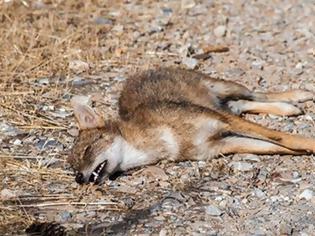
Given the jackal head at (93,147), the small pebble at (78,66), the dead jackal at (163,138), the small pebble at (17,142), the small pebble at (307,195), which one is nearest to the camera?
the small pebble at (307,195)

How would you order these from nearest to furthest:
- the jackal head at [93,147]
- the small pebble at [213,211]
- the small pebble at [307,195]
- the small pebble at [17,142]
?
the small pebble at [213,211] < the small pebble at [307,195] < the jackal head at [93,147] < the small pebble at [17,142]

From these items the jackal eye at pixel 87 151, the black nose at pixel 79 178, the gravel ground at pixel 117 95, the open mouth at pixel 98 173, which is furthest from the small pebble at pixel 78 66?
the black nose at pixel 79 178

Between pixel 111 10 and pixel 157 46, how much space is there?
122cm

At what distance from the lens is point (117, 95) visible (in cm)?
712

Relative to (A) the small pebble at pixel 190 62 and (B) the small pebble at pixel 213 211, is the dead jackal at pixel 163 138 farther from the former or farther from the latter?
(A) the small pebble at pixel 190 62

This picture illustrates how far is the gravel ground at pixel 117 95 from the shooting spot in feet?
16.8

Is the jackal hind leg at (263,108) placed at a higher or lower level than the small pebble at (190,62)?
higher

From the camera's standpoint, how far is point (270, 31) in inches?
338

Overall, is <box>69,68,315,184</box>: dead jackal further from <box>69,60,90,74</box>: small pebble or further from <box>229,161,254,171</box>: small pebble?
<box>69,60,90,74</box>: small pebble

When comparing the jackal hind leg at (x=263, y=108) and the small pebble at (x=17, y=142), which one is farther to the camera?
the jackal hind leg at (x=263, y=108)

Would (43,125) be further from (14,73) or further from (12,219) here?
(12,219)

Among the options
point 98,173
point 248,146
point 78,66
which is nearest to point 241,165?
point 248,146

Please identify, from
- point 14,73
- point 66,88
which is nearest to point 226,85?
point 66,88

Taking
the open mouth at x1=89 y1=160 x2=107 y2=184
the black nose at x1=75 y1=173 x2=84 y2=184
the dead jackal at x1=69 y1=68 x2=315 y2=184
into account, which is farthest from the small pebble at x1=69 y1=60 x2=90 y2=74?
the black nose at x1=75 y1=173 x2=84 y2=184
